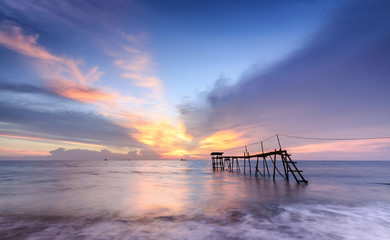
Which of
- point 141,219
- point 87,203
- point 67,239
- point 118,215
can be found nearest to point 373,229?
point 141,219

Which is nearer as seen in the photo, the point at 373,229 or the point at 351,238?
the point at 351,238

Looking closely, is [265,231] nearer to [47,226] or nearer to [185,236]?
[185,236]

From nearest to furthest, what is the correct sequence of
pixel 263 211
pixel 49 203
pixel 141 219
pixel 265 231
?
1. pixel 265 231
2. pixel 141 219
3. pixel 263 211
4. pixel 49 203

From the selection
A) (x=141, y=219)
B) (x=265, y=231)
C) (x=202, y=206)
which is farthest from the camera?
(x=202, y=206)

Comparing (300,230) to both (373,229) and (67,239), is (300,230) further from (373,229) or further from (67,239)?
(67,239)

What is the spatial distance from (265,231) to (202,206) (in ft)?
17.6

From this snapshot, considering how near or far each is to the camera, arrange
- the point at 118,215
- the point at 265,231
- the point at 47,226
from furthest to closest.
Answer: the point at 118,215 → the point at 47,226 → the point at 265,231

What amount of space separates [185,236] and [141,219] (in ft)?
10.6

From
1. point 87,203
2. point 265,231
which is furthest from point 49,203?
point 265,231

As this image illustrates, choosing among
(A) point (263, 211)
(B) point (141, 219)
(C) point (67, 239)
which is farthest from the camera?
(A) point (263, 211)

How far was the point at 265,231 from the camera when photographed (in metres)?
8.44

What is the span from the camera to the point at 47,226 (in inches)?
353

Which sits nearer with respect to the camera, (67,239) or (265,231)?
(67,239)

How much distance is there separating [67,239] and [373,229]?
1310 cm
